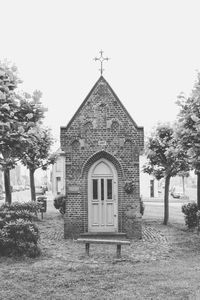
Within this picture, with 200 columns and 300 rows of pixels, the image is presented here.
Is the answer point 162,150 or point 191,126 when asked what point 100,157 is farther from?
point 162,150

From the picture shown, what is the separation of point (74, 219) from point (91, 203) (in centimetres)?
98

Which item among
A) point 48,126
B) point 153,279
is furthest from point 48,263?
→ point 48,126

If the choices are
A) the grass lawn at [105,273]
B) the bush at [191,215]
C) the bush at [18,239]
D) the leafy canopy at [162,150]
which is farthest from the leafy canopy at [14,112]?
the leafy canopy at [162,150]

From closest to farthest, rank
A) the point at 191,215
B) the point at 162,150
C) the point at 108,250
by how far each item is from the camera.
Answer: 1. the point at 108,250
2. the point at 191,215
3. the point at 162,150

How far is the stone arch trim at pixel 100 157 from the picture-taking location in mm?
15477

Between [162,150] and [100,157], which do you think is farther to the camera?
[162,150]

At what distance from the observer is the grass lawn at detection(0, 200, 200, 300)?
7.86 meters

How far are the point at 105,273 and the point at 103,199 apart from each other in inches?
245

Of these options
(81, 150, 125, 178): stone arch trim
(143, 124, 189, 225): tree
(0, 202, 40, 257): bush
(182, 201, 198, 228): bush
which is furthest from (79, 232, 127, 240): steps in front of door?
(143, 124, 189, 225): tree

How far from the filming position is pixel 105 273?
31.3 ft

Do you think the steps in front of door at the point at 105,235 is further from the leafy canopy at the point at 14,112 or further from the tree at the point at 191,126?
the leafy canopy at the point at 14,112

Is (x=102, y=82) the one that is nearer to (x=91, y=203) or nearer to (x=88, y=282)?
(x=91, y=203)

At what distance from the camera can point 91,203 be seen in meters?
15.6

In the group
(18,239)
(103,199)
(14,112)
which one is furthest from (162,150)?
(14,112)
